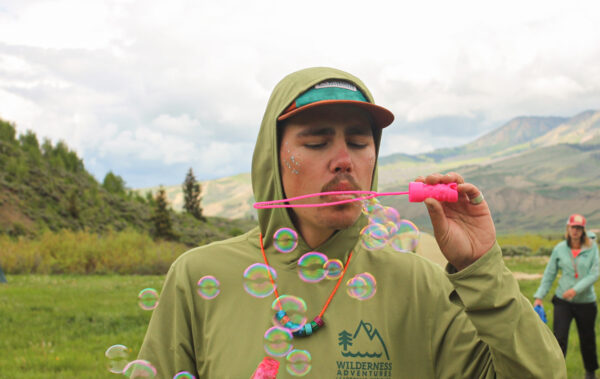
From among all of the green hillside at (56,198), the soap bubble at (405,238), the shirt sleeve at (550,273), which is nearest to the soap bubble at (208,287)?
the soap bubble at (405,238)

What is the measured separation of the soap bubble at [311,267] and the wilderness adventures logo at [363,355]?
25cm

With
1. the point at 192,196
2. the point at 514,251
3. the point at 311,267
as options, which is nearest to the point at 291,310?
the point at 311,267

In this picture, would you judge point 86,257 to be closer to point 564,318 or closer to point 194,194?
point 564,318

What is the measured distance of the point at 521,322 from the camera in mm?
1724

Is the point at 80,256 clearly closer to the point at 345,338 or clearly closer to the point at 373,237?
the point at 373,237

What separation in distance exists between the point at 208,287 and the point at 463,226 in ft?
3.46

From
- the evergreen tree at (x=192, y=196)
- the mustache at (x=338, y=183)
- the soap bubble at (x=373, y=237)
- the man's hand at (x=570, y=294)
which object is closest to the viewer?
the mustache at (x=338, y=183)

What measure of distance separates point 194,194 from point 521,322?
61379 mm

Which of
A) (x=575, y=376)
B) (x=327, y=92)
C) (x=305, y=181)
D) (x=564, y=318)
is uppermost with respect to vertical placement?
(x=327, y=92)

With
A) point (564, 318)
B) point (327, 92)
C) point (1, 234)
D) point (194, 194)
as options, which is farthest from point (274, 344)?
point (194, 194)

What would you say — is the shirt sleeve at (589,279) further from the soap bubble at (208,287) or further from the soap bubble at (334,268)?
the soap bubble at (208,287)

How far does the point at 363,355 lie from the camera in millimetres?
1934

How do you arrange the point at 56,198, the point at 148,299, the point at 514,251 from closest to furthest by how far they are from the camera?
the point at 148,299 → the point at 56,198 → the point at 514,251

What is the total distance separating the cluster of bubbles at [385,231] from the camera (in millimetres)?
2295
